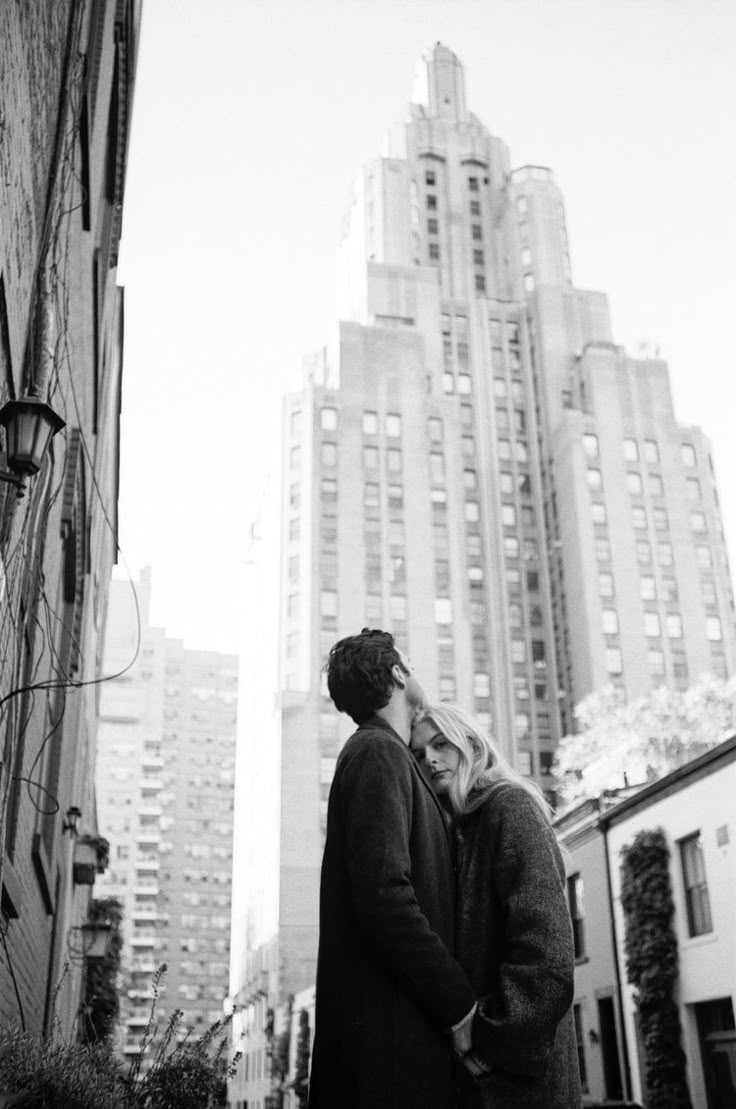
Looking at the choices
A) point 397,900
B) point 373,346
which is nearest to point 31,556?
point 397,900

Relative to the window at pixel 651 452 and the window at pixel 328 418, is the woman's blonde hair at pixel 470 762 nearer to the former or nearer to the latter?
the window at pixel 328 418

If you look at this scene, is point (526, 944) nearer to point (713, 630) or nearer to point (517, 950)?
point (517, 950)

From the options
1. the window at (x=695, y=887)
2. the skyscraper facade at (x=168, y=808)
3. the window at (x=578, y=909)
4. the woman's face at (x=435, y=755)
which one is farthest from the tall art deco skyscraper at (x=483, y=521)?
the woman's face at (x=435, y=755)

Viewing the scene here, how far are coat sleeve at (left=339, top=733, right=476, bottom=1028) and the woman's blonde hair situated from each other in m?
0.26

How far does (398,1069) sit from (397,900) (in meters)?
0.41

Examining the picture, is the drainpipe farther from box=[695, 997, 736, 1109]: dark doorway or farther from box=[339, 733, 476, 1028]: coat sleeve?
box=[339, 733, 476, 1028]: coat sleeve

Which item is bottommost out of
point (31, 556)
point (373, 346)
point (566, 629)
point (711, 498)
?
point (31, 556)

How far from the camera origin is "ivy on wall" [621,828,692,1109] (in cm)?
1855

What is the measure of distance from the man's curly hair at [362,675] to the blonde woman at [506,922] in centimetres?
18

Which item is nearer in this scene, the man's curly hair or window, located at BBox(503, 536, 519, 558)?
the man's curly hair

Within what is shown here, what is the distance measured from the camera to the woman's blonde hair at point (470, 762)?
128 inches

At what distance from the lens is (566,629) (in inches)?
2835

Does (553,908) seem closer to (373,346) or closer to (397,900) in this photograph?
(397,900)

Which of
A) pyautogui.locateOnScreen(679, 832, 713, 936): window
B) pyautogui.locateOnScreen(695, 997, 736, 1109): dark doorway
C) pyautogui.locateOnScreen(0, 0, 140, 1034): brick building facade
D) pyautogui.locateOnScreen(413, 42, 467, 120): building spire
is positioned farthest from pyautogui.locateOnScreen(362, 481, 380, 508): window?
pyautogui.locateOnScreen(0, 0, 140, 1034): brick building facade
